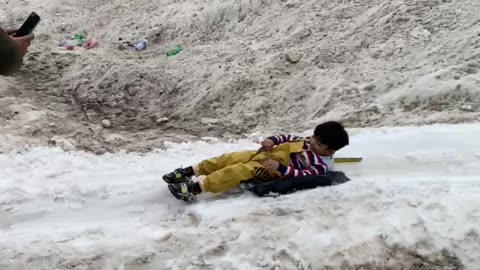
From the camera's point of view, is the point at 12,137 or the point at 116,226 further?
the point at 12,137

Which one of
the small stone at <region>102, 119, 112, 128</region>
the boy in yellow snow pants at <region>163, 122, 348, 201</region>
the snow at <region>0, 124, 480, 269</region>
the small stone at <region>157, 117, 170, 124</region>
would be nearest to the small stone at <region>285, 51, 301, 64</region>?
the small stone at <region>157, 117, 170, 124</region>

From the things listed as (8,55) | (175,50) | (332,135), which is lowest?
(175,50)

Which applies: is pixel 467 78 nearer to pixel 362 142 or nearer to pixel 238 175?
pixel 362 142

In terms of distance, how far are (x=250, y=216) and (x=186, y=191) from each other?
0.60 meters

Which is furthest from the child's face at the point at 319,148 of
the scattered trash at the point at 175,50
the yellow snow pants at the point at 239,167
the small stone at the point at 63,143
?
the scattered trash at the point at 175,50

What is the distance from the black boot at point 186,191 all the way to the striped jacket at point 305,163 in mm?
623

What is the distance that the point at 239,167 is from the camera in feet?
15.4

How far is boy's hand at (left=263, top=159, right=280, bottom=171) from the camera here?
15.3ft

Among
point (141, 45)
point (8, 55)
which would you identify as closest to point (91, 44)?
point (141, 45)

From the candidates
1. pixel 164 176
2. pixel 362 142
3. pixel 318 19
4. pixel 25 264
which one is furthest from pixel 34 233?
pixel 318 19

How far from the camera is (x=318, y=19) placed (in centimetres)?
852

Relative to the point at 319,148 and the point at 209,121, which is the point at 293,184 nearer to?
the point at 319,148

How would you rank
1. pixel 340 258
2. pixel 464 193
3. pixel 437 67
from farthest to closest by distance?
1. pixel 437 67
2. pixel 464 193
3. pixel 340 258

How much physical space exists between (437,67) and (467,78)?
0.48 meters
